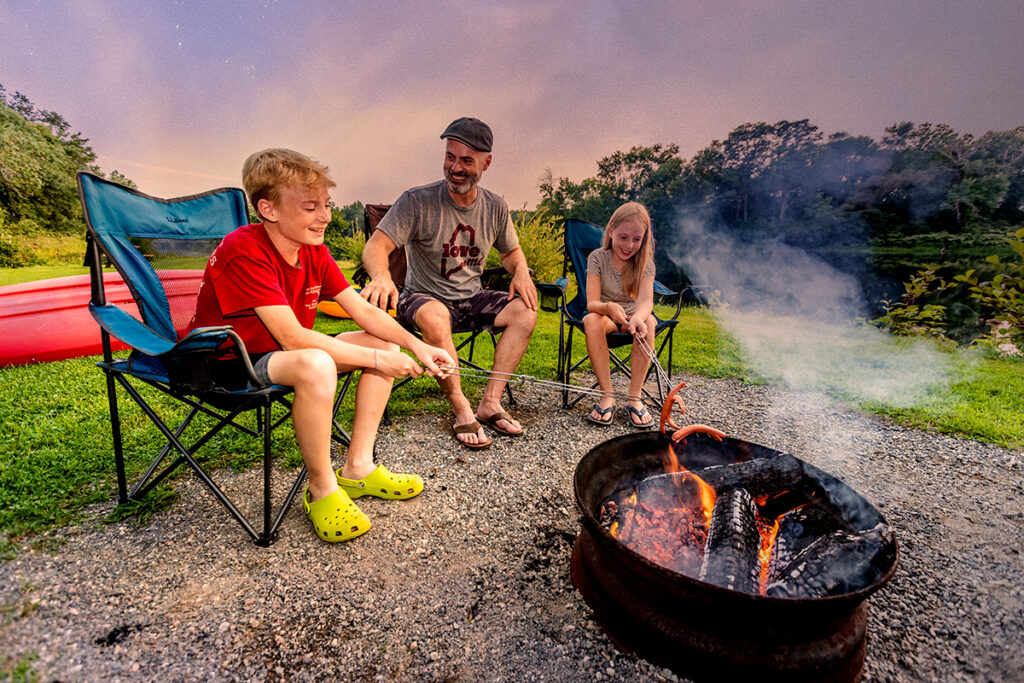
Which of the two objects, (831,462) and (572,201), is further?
(572,201)

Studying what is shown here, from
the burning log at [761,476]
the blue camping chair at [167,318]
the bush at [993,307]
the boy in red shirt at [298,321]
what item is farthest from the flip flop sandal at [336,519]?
the bush at [993,307]

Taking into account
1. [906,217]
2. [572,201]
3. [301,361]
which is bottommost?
[301,361]

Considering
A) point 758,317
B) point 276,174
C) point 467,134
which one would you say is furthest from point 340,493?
point 758,317

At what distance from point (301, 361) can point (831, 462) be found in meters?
2.86

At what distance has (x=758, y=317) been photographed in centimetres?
893

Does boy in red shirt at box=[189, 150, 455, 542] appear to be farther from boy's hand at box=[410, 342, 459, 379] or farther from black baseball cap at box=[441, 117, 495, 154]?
black baseball cap at box=[441, 117, 495, 154]

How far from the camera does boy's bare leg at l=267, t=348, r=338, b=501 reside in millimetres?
1452

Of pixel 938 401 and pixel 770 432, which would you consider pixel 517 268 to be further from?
pixel 938 401

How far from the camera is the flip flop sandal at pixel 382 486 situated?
6.24ft

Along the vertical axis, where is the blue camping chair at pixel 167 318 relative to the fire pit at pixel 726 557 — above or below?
above

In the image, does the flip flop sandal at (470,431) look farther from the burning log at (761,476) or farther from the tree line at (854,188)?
the tree line at (854,188)

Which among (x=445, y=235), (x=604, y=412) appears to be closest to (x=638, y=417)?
(x=604, y=412)

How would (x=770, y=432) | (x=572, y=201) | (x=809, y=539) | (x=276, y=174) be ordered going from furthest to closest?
(x=572, y=201)
(x=770, y=432)
(x=276, y=174)
(x=809, y=539)

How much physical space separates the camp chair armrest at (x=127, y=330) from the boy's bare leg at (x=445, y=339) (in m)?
1.19
